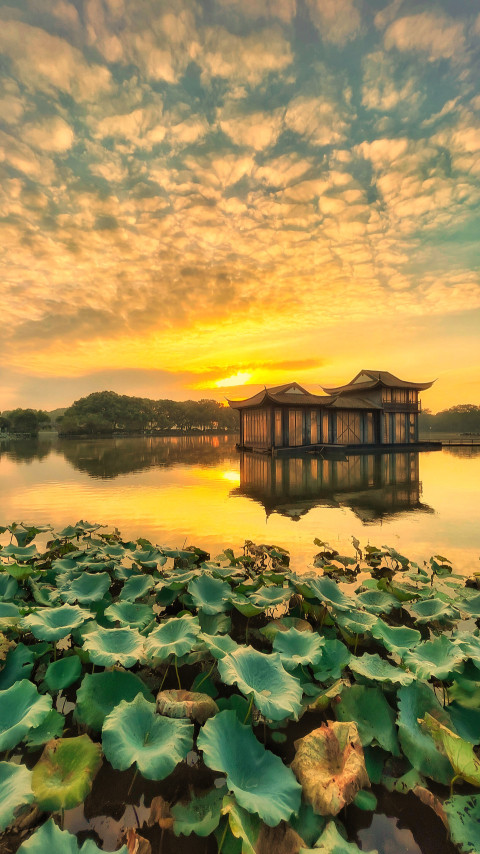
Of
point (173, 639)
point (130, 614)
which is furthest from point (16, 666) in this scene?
point (173, 639)

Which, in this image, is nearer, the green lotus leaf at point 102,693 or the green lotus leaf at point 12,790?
the green lotus leaf at point 12,790

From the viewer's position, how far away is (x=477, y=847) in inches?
58.5

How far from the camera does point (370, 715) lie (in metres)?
2.16

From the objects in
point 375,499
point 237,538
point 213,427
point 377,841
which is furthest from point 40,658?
point 213,427

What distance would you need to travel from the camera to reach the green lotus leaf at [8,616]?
106 inches

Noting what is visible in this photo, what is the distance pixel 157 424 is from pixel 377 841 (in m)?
73.0

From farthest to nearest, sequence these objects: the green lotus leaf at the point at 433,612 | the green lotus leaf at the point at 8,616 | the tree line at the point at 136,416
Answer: the tree line at the point at 136,416 → the green lotus leaf at the point at 433,612 → the green lotus leaf at the point at 8,616

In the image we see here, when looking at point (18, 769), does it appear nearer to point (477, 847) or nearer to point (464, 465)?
point (477, 847)

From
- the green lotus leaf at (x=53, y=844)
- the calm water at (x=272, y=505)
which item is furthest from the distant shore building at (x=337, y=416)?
the green lotus leaf at (x=53, y=844)

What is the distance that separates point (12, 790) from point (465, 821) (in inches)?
67.0

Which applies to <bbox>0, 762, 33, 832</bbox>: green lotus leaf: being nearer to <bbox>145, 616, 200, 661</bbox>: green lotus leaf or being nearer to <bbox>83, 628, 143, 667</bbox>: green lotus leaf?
<bbox>83, 628, 143, 667</bbox>: green lotus leaf

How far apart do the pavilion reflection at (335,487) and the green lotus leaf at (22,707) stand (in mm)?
6640

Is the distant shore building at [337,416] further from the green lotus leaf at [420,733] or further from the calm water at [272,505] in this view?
the green lotus leaf at [420,733]

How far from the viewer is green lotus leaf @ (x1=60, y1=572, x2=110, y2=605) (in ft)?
11.1
